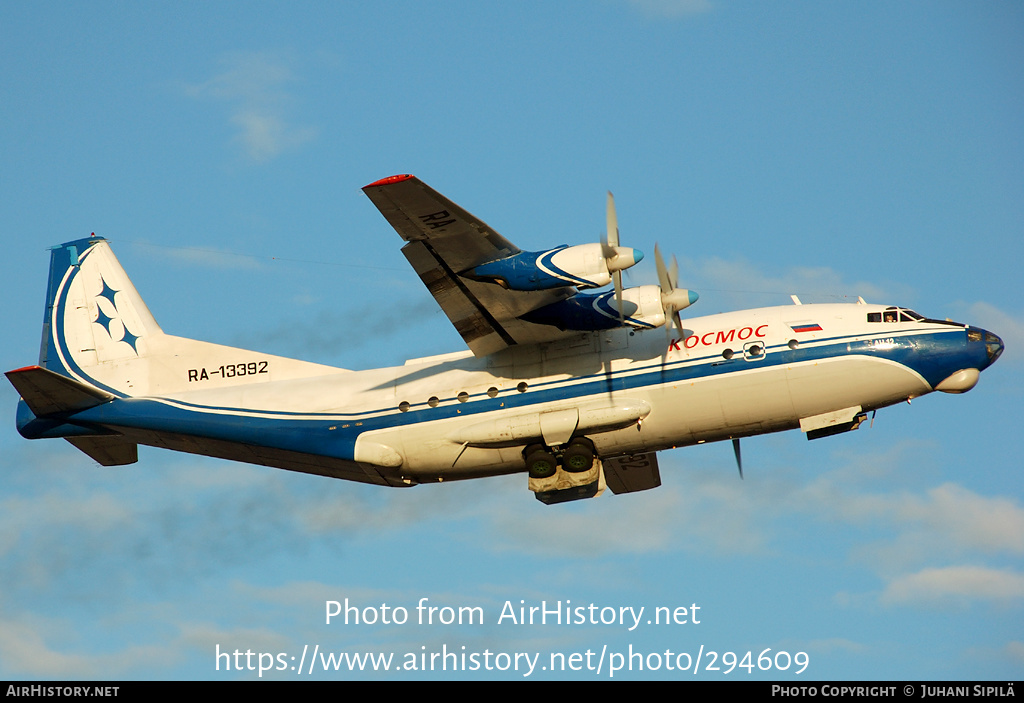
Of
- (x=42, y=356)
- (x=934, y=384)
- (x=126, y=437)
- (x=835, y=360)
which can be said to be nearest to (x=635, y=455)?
(x=835, y=360)

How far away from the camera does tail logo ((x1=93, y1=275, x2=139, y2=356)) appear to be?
27.2m

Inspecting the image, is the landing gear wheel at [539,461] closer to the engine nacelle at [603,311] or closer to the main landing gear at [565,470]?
the main landing gear at [565,470]

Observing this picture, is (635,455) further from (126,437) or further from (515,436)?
(126,437)

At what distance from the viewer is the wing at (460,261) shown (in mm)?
21156

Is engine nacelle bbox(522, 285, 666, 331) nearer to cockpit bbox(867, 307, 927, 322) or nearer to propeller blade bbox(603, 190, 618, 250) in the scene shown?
propeller blade bbox(603, 190, 618, 250)

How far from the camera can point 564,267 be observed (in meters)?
21.3

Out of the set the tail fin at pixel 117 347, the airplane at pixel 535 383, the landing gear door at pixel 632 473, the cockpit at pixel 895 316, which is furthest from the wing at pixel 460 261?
the cockpit at pixel 895 316

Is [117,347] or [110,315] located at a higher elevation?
[110,315]

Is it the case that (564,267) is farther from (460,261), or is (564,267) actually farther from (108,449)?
(108,449)

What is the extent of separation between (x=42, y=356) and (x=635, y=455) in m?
13.9

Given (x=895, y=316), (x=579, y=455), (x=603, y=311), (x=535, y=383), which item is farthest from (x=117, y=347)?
(x=895, y=316)

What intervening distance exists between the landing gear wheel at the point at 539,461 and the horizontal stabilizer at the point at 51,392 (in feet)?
30.3

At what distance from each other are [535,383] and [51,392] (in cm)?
1026

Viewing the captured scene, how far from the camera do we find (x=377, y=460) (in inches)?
950
